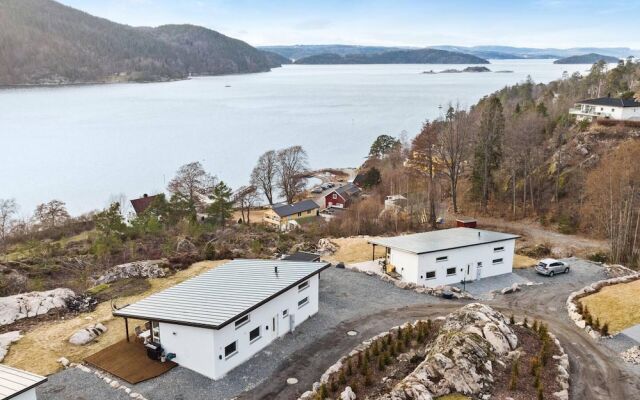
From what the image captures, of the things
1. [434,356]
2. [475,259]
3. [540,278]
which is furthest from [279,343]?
[540,278]

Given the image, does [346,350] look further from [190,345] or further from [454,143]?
[454,143]

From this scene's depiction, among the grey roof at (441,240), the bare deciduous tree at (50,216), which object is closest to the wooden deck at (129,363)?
the grey roof at (441,240)

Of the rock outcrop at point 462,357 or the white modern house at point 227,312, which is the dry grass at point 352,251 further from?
the rock outcrop at point 462,357

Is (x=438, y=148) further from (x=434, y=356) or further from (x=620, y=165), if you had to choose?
(x=434, y=356)

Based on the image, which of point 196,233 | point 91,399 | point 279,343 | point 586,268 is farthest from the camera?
point 196,233

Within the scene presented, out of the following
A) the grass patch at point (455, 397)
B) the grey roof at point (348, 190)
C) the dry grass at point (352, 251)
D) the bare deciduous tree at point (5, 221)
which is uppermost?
the grass patch at point (455, 397)

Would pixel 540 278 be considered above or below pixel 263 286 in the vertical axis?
below

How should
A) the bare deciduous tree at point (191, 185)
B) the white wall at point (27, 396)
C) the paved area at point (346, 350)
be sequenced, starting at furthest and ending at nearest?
the bare deciduous tree at point (191, 185) < the paved area at point (346, 350) < the white wall at point (27, 396)
